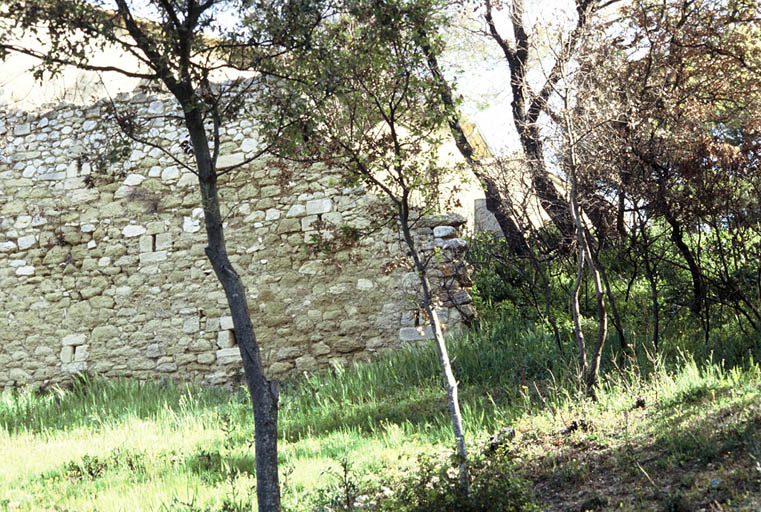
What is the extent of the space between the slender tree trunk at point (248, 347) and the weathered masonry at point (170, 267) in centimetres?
334

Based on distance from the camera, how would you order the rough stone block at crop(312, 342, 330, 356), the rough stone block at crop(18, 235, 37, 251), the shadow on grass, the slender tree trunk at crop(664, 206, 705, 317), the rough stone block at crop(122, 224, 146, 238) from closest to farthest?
the shadow on grass, the slender tree trunk at crop(664, 206, 705, 317), the rough stone block at crop(312, 342, 330, 356), the rough stone block at crop(122, 224, 146, 238), the rough stone block at crop(18, 235, 37, 251)

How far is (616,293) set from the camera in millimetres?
8984

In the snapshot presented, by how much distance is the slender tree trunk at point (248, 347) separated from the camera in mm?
4316

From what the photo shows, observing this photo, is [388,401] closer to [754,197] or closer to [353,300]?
[353,300]

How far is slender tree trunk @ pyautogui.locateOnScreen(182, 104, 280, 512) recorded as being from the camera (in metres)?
4.32

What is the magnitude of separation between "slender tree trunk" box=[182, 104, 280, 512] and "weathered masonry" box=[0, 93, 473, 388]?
11.0ft

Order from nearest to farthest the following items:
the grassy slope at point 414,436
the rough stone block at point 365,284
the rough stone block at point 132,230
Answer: the grassy slope at point 414,436
the rough stone block at point 365,284
the rough stone block at point 132,230

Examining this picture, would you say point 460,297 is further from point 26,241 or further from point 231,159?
point 26,241

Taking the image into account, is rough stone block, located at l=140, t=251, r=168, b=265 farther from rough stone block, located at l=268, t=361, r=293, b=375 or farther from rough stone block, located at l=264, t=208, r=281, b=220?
rough stone block, located at l=268, t=361, r=293, b=375

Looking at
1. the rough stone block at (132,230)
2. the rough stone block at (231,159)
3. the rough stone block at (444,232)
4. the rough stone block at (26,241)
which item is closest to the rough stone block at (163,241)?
the rough stone block at (132,230)

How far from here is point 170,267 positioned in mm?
9422

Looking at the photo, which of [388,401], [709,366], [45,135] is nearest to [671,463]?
[709,366]

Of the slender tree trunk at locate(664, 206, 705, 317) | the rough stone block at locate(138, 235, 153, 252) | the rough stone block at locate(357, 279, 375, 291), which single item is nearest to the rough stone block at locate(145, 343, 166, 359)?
the rough stone block at locate(138, 235, 153, 252)

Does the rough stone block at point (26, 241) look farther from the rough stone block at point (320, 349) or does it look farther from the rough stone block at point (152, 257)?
the rough stone block at point (320, 349)
